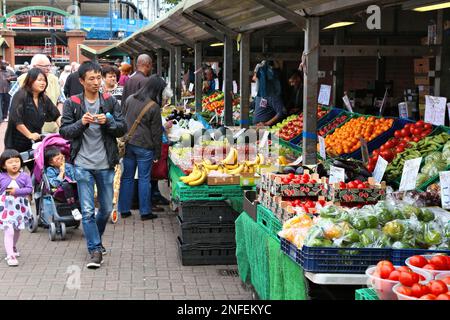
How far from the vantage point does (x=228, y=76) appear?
1077 cm

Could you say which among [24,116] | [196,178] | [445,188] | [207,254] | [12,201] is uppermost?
[24,116]

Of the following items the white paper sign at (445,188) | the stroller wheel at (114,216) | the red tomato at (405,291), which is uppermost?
the white paper sign at (445,188)

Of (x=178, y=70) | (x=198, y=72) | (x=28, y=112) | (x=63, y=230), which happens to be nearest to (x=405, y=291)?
(x=63, y=230)

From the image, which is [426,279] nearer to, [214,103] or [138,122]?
[138,122]

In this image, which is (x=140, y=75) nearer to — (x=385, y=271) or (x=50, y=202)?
(x=50, y=202)

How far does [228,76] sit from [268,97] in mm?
861

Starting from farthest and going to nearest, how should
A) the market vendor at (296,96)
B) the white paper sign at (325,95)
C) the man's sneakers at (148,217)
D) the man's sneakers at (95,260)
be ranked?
the market vendor at (296,96) < the white paper sign at (325,95) < the man's sneakers at (148,217) < the man's sneakers at (95,260)

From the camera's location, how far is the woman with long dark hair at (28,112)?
29.3ft

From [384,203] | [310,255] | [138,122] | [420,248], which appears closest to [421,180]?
[384,203]

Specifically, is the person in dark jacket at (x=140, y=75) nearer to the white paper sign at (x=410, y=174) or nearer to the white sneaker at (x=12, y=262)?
the white sneaker at (x=12, y=262)

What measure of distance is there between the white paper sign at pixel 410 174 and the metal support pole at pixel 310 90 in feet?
4.67

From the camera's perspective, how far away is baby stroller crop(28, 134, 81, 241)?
820cm

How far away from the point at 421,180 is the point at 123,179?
4420 mm

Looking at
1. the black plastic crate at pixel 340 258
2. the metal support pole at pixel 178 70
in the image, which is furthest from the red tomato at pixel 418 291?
the metal support pole at pixel 178 70
